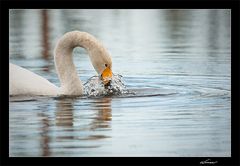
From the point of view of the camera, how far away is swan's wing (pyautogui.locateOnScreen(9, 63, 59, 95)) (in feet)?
29.4

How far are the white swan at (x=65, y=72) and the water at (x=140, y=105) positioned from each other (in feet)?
0.44

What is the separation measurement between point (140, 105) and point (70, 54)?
1.28m

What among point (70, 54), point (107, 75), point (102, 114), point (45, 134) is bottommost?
point (45, 134)

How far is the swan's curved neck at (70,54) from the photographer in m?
9.22

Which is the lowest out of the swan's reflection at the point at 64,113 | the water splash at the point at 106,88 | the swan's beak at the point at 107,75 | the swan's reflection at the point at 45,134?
the swan's reflection at the point at 45,134

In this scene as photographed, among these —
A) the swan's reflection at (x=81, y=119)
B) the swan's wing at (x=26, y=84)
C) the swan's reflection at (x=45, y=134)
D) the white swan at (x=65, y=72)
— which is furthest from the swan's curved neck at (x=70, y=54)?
the swan's reflection at (x=45, y=134)

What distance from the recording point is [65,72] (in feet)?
31.4

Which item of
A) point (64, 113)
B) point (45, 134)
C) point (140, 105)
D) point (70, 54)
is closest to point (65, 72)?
point (70, 54)

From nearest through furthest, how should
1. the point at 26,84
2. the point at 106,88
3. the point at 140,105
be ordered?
the point at 140,105 → the point at 26,84 → the point at 106,88

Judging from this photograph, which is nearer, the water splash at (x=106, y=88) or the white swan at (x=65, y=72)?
the white swan at (x=65, y=72)

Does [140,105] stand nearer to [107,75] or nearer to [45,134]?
[107,75]

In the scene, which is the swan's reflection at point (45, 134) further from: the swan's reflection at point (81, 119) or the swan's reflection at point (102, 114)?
the swan's reflection at point (102, 114)
